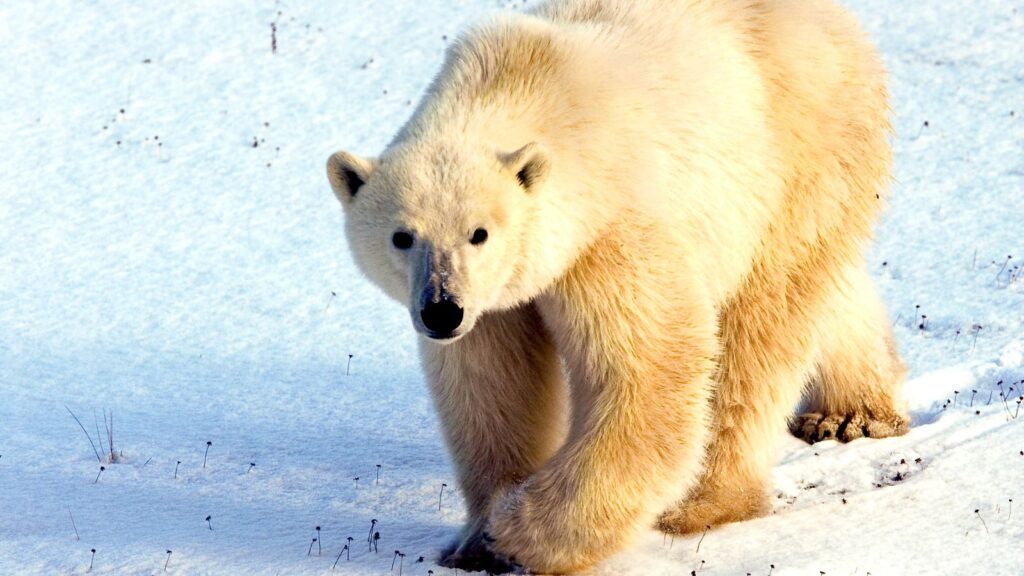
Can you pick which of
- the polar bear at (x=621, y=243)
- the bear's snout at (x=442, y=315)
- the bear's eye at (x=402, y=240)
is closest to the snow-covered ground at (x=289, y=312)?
the polar bear at (x=621, y=243)

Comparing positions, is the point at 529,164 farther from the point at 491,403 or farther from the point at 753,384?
the point at 753,384

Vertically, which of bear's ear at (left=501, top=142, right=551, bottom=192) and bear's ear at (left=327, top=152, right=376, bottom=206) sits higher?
bear's ear at (left=327, top=152, right=376, bottom=206)

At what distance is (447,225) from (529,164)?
1.16 feet

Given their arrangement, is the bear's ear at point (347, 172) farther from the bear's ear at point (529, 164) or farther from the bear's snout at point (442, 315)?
the bear's snout at point (442, 315)

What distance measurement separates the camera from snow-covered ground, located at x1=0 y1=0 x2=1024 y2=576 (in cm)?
535

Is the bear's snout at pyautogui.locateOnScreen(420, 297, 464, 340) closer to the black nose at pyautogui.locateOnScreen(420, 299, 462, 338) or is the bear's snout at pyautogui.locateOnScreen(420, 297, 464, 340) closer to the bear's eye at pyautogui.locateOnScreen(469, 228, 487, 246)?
the black nose at pyautogui.locateOnScreen(420, 299, 462, 338)

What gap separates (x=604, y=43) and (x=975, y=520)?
2.54 metres

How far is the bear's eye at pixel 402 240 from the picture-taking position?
→ 4.34m

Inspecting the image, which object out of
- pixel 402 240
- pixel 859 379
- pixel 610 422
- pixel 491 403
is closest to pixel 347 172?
pixel 402 240

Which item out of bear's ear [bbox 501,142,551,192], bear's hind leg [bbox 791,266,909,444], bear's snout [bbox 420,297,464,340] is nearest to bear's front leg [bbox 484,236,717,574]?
bear's ear [bbox 501,142,551,192]

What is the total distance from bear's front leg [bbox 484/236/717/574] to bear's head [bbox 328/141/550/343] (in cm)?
34

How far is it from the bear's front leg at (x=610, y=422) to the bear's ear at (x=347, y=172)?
32.5 inches

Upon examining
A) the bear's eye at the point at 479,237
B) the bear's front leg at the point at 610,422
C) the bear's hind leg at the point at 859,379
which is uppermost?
the bear's hind leg at the point at 859,379

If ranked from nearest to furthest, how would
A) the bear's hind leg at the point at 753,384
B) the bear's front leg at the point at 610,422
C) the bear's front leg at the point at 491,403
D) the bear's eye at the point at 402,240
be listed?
the bear's eye at the point at 402,240 → the bear's front leg at the point at 610,422 → the bear's front leg at the point at 491,403 → the bear's hind leg at the point at 753,384
